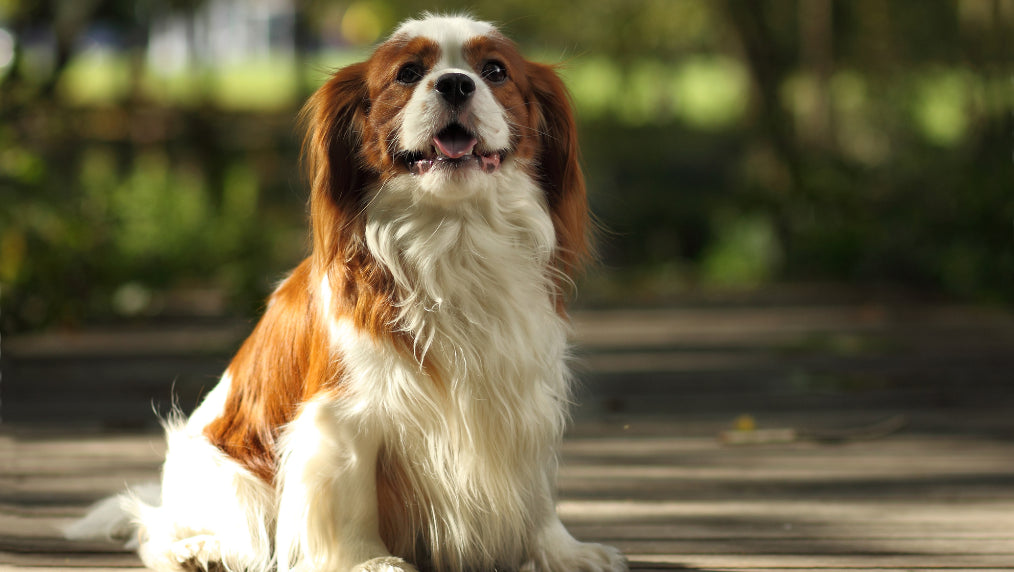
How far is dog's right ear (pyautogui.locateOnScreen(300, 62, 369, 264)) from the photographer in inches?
96.4

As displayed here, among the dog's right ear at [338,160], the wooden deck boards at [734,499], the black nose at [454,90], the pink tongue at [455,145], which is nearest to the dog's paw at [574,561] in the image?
the wooden deck boards at [734,499]

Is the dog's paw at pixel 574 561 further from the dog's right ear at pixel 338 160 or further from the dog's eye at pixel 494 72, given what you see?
the dog's eye at pixel 494 72

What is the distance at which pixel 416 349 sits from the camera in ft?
7.84

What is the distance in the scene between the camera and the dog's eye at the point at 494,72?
8.06 feet

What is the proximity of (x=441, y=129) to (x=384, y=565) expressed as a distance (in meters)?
1.01

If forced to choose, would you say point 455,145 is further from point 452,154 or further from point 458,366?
point 458,366

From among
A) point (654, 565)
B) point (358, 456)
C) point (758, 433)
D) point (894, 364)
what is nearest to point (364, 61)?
point (358, 456)

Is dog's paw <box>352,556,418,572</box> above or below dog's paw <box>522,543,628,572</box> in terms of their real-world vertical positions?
above

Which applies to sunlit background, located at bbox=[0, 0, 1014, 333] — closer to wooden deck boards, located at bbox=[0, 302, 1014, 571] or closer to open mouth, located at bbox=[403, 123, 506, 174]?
open mouth, located at bbox=[403, 123, 506, 174]

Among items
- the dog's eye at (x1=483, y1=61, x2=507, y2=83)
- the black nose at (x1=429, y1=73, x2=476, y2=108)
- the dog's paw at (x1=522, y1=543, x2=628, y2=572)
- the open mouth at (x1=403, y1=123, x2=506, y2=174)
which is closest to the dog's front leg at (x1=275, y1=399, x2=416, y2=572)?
the dog's paw at (x1=522, y1=543, x2=628, y2=572)

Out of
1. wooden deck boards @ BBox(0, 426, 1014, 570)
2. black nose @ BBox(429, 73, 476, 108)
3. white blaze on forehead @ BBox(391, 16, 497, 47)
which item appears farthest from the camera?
wooden deck boards @ BBox(0, 426, 1014, 570)

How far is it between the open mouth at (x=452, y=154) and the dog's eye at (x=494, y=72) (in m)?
0.18

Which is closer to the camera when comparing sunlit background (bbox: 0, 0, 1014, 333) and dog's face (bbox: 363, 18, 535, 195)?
dog's face (bbox: 363, 18, 535, 195)

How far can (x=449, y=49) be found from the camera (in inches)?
95.2
